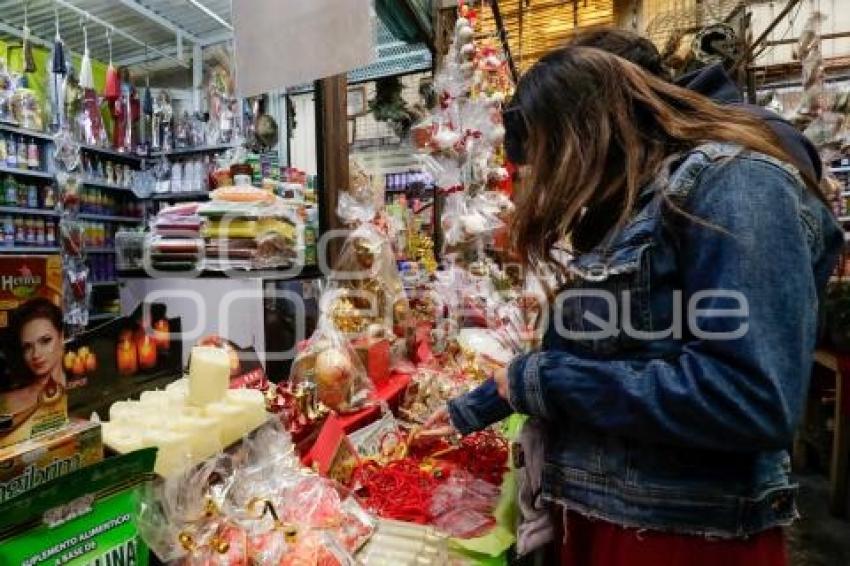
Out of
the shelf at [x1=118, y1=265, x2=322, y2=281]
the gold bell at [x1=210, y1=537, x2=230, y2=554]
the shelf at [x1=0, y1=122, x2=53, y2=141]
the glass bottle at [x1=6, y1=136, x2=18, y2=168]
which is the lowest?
the gold bell at [x1=210, y1=537, x2=230, y2=554]

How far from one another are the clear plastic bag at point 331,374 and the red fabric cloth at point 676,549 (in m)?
0.83

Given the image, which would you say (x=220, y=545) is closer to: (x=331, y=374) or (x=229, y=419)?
(x=229, y=419)

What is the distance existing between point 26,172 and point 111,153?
3.82 feet

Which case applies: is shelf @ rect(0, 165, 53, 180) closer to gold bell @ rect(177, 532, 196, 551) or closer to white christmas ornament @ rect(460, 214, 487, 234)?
white christmas ornament @ rect(460, 214, 487, 234)

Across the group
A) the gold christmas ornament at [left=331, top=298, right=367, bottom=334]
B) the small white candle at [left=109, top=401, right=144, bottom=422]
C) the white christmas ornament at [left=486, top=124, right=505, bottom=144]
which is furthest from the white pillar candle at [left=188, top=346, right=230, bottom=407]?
the white christmas ornament at [left=486, top=124, right=505, bottom=144]

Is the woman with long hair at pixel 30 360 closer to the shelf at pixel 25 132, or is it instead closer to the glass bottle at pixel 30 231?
the shelf at pixel 25 132

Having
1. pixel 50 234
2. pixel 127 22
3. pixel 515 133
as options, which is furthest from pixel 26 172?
pixel 515 133

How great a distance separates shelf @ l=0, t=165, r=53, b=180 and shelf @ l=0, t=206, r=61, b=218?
0.32 metres

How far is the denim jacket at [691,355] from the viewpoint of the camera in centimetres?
69

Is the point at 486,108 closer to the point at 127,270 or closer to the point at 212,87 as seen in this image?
the point at 127,270

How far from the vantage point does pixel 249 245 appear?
162 cm

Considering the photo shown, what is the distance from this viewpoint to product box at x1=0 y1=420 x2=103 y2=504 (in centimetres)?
67

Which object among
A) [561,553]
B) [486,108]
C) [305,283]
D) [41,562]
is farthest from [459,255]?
[41,562]

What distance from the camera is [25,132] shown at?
507 centimetres
